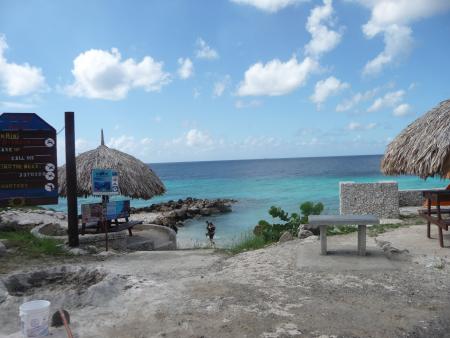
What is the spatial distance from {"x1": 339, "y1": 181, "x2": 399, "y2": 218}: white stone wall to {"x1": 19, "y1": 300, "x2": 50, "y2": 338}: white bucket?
8.18 meters

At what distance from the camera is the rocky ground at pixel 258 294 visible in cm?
382

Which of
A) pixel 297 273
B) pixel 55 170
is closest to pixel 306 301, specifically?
pixel 297 273

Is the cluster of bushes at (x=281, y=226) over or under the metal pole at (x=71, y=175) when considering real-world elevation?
under

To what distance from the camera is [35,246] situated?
762cm

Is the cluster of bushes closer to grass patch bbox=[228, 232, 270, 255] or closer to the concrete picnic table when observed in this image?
grass patch bbox=[228, 232, 270, 255]

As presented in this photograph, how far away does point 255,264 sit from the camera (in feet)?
19.9

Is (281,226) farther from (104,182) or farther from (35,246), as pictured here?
(35,246)

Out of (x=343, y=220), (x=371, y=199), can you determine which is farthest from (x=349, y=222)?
(x=371, y=199)

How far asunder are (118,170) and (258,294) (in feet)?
20.3

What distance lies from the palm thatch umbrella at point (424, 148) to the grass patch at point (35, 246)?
6077 millimetres

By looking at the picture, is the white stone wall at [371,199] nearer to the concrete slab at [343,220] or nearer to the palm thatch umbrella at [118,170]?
the concrete slab at [343,220]

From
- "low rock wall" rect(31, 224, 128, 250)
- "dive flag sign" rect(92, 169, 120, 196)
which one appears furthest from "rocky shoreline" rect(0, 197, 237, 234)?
"dive flag sign" rect(92, 169, 120, 196)

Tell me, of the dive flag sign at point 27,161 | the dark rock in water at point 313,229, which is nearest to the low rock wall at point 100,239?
the dive flag sign at point 27,161

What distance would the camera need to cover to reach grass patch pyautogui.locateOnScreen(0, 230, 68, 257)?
23.6ft
